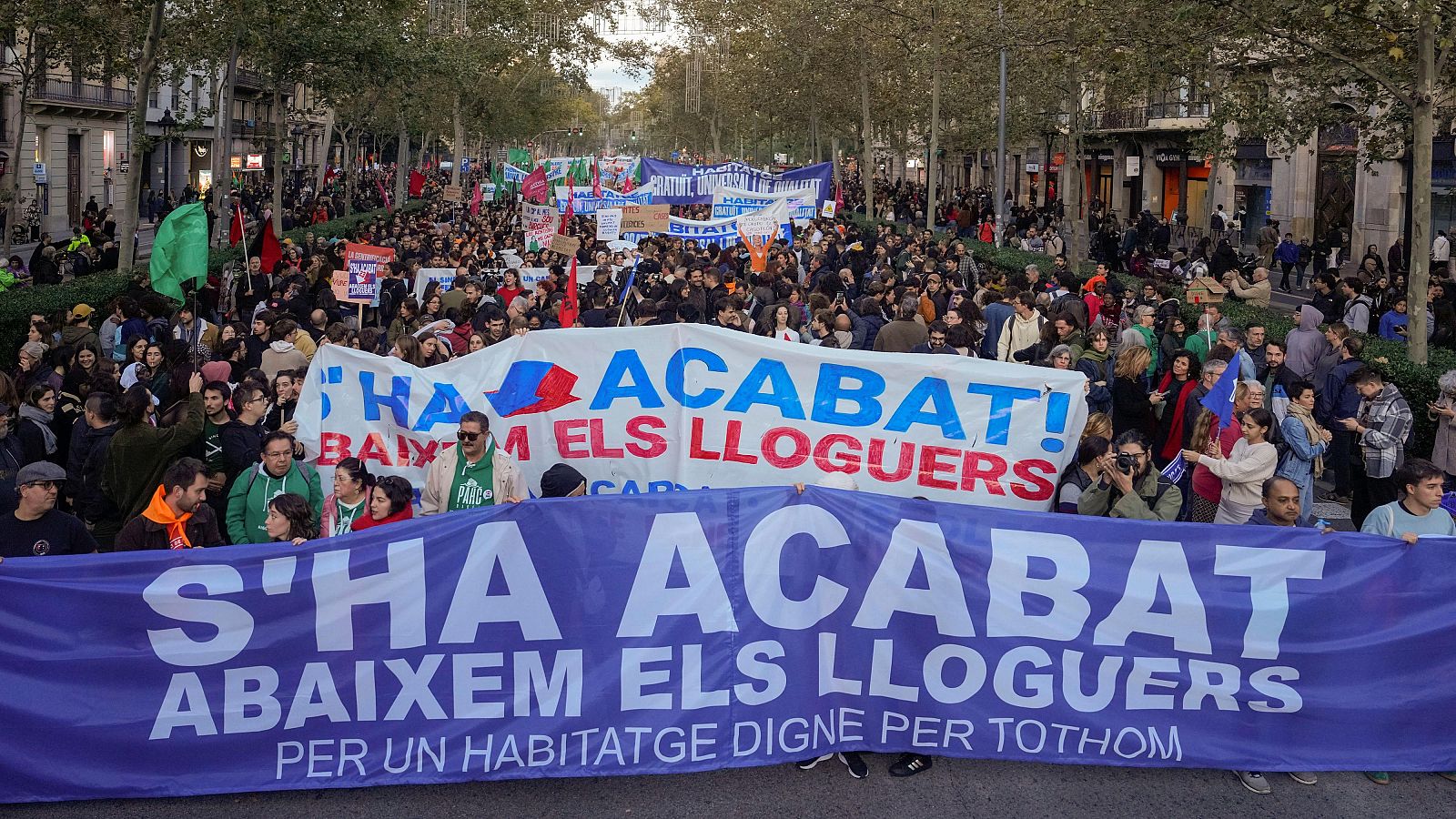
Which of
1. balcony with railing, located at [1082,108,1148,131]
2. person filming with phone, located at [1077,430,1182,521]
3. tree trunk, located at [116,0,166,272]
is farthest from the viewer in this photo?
balcony with railing, located at [1082,108,1148,131]

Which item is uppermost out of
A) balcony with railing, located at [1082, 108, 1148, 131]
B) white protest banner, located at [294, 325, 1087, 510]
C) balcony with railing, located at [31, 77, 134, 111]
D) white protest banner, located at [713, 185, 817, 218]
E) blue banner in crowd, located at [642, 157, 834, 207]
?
balcony with railing, located at [1082, 108, 1148, 131]

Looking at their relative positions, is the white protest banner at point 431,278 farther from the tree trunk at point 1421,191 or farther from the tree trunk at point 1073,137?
the tree trunk at point 1421,191

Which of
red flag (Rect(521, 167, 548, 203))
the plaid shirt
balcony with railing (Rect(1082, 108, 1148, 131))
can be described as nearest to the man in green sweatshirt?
the plaid shirt

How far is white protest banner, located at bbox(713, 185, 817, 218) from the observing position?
23.7 m

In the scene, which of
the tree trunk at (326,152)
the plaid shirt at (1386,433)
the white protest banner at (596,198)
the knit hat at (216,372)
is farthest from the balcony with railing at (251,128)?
the plaid shirt at (1386,433)

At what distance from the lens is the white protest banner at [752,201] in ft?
77.7

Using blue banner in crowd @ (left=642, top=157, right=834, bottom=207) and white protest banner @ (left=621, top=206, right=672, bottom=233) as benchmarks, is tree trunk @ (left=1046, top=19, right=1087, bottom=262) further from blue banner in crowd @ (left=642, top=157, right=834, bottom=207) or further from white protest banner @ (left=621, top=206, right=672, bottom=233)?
white protest banner @ (left=621, top=206, right=672, bottom=233)

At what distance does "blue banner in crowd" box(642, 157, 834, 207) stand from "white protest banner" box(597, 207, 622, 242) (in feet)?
24.0

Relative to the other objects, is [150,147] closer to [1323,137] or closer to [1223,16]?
[1223,16]

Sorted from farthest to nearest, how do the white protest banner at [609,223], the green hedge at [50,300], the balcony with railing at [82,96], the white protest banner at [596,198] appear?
the balcony with railing at [82,96] < the white protest banner at [596,198] < the white protest banner at [609,223] < the green hedge at [50,300]

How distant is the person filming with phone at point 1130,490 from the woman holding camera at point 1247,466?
2.00 feet

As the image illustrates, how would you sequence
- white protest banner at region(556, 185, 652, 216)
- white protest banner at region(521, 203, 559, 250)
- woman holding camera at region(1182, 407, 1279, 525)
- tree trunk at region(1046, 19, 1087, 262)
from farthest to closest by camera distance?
white protest banner at region(556, 185, 652, 216)
white protest banner at region(521, 203, 559, 250)
tree trunk at region(1046, 19, 1087, 262)
woman holding camera at region(1182, 407, 1279, 525)

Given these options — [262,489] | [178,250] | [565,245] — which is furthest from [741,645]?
[565,245]

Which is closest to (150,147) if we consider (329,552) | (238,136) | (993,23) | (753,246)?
(753,246)
